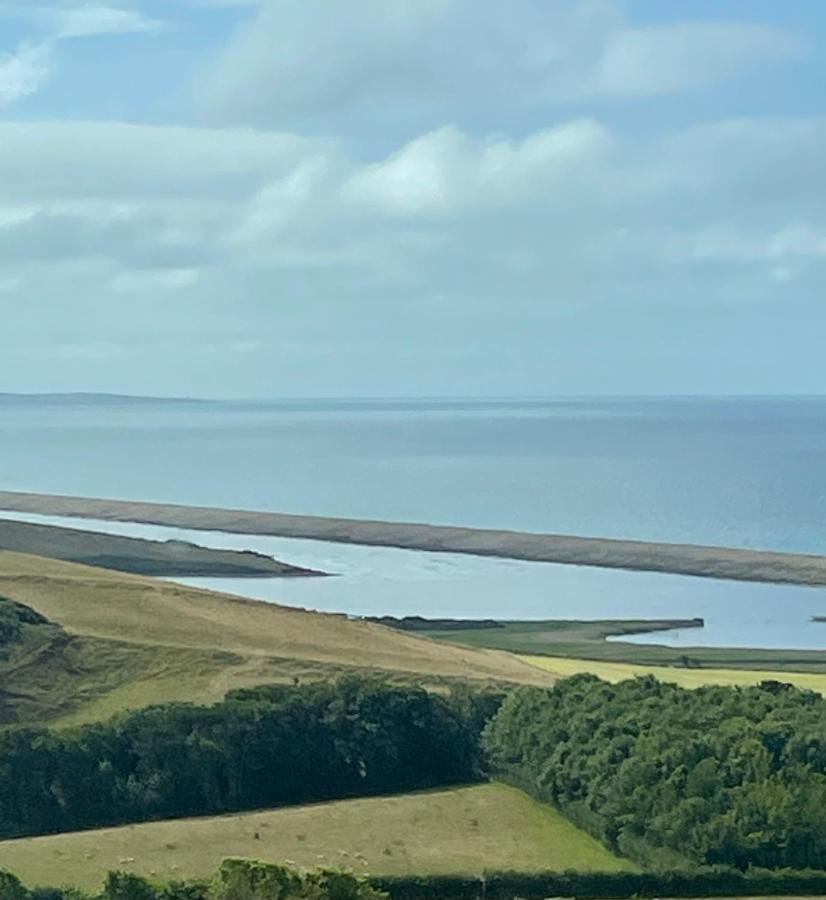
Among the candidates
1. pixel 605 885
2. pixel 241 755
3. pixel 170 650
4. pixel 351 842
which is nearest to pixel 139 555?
pixel 170 650

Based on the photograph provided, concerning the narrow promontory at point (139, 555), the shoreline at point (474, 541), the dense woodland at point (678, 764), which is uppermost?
the shoreline at point (474, 541)

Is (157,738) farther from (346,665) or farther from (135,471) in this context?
(135,471)

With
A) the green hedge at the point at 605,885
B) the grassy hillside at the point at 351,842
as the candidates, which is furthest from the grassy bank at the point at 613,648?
the green hedge at the point at 605,885

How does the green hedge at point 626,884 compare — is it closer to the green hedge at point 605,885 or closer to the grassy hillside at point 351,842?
the green hedge at point 605,885

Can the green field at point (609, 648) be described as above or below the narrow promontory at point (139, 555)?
below

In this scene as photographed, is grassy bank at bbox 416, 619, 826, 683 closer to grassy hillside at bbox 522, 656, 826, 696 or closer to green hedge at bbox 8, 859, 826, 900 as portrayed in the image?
grassy hillside at bbox 522, 656, 826, 696

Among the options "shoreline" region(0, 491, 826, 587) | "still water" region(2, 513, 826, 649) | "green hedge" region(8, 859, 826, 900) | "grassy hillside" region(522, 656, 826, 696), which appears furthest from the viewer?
"shoreline" region(0, 491, 826, 587)

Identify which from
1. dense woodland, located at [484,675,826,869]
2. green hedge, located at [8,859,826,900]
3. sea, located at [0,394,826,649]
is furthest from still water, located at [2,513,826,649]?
green hedge, located at [8,859,826,900]
